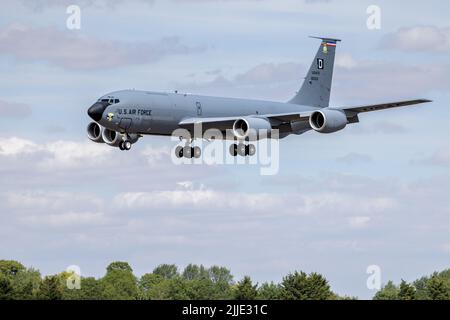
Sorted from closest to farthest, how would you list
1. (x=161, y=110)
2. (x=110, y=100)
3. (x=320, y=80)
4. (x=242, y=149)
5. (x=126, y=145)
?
(x=110, y=100) → (x=126, y=145) → (x=161, y=110) → (x=242, y=149) → (x=320, y=80)

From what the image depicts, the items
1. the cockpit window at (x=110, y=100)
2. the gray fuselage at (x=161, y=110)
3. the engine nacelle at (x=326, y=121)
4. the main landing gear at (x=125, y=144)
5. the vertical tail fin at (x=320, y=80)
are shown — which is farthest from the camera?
the vertical tail fin at (x=320, y=80)

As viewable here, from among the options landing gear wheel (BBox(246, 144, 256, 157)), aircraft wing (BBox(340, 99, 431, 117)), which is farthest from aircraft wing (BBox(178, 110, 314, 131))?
aircraft wing (BBox(340, 99, 431, 117))

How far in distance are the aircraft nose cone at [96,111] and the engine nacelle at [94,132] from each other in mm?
6265

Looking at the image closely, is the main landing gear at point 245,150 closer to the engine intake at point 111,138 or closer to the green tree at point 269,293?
the engine intake at point 111,138

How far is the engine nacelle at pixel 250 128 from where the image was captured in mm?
100688

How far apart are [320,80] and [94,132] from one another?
28632mm

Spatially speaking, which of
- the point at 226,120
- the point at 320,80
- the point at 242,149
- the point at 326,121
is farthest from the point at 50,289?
the point at 326,121

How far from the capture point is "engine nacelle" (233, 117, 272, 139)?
101 m

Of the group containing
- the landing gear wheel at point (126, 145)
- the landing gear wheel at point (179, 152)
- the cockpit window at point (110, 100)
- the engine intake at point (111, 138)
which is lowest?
the landing gear wheel at point (126, 145)

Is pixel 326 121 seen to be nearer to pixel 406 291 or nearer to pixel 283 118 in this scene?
pixel 283 118

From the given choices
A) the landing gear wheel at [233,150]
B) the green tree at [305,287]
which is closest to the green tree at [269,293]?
the green tree at [305,287]

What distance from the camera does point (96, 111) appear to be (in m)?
95.7
